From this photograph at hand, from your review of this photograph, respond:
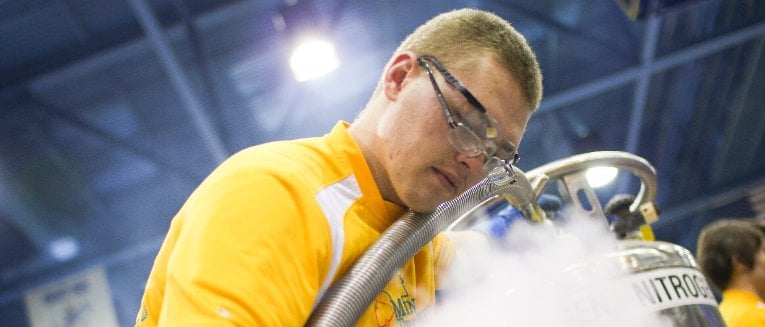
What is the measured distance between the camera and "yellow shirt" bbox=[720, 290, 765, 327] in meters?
2.16

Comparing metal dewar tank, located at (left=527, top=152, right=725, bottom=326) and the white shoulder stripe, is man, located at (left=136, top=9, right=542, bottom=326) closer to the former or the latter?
the white shoulder stripe

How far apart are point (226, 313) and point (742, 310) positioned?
2.12 m

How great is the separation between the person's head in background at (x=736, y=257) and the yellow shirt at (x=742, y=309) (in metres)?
0.08

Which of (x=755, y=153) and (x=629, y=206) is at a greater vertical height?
(x=755, y=153)

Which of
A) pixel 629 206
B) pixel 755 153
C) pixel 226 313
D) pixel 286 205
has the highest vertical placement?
pixel 755 153

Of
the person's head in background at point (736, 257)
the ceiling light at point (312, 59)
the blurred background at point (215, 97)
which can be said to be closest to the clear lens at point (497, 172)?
the person's head in background at point (736, 257)

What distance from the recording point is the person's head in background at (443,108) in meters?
1.04

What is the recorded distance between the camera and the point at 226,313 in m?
0.71

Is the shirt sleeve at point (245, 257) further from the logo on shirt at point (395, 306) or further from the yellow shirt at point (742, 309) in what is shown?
the yellow shirt at point (742, 309)

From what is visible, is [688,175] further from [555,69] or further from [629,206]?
[629,206]

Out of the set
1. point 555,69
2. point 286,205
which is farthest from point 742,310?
point 555,69

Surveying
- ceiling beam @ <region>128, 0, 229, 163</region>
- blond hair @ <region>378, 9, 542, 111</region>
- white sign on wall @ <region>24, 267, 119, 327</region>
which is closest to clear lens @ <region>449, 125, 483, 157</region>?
blond hair @ <region>378, 9, 542, 111</region>

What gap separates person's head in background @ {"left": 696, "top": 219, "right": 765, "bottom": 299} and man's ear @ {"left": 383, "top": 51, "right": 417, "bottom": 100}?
2.08m

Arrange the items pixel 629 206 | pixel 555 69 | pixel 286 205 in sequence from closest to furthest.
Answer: pixel 286 205 → pixel 629 206 → pixel 555 69
